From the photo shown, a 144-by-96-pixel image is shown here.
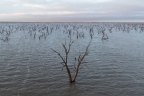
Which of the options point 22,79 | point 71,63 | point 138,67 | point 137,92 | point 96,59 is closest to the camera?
point 137,92

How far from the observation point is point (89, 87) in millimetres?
20266

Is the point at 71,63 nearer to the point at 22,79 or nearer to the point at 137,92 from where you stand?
the point at 22,79

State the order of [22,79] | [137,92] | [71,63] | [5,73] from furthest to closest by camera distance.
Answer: [71,63] → [5,73] → [22,79] → [137,92]

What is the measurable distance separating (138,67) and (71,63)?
677cm

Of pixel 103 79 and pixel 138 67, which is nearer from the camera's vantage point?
pixel 103 79

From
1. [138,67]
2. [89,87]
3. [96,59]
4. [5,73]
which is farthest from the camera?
[96,59]

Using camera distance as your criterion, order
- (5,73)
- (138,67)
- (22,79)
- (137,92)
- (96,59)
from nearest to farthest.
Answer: (137,92), (22,79), (5,73), (138,67), (96,59)

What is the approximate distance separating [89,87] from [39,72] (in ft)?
19.3

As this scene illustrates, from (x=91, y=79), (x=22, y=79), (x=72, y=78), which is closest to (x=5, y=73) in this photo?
(x=22, y=79)

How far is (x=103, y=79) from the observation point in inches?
877

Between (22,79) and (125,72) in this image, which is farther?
(125,72)

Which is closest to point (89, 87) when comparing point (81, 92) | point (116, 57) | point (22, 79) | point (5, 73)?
point (81, 92)

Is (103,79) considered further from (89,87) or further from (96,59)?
(96,59)

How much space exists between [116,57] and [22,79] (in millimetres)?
13940
